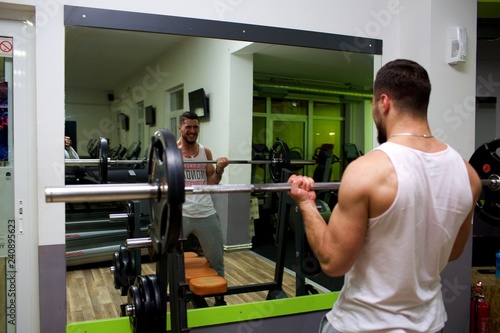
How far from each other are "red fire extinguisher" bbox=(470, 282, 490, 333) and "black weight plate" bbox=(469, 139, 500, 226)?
652 millimetres

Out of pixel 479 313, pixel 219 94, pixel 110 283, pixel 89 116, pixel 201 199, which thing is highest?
pixel 219 94

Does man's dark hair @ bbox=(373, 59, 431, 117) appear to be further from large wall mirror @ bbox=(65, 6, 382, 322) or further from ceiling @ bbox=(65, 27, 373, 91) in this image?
ceiling @ bbox=(65, 27, 373, 91)

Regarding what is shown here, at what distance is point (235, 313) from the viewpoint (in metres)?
2.23

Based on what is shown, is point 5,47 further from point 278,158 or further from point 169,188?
point 278,158

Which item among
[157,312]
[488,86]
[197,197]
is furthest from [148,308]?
[488,86]

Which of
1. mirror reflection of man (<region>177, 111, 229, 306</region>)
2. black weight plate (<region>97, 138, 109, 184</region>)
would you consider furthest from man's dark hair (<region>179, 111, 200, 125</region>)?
black weight plate (<region>97, 138, 109, 184</region>)

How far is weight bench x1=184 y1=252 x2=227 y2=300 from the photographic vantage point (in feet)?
8.30

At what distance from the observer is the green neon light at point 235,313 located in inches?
78.0

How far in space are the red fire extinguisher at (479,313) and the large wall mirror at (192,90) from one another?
2.90 ft

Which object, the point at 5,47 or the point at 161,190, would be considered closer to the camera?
the point at 161,190

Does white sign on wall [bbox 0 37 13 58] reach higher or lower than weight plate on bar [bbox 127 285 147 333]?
higher

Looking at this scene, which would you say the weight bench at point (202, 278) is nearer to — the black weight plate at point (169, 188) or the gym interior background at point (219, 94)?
the gym interior background at point (219, 94)

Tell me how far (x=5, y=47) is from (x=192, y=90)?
102 centimetres

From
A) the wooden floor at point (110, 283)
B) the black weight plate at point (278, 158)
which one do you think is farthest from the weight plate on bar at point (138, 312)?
the black weight plate at point (278, 158)
